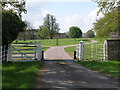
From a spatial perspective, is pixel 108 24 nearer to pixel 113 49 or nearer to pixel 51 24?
pixel 113 49

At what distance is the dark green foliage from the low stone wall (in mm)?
7601

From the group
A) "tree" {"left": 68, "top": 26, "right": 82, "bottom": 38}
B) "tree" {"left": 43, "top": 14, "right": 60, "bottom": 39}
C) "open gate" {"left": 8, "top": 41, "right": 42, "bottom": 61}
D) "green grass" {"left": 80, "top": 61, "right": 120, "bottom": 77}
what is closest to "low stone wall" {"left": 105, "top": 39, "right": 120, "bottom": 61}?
"green grass" {"left": 80, "top": 61, "right": 120, "bottom": 77}

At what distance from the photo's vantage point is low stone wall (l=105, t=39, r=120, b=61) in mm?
17469

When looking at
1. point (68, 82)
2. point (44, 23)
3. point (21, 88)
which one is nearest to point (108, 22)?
point (68, 82)

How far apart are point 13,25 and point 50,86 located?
1013 centimetres

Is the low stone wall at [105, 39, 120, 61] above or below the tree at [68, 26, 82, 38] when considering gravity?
below

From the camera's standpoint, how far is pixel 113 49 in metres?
17.5

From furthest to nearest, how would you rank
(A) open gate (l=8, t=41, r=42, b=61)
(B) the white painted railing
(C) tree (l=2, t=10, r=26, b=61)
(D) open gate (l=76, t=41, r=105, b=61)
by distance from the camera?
(D) open gate (l=76, t=41, r=105, b=61), (A) open gate (l=8, t=41, r=42, b=61), (B) the white painted railing, (C) tree (l=2, t=10, r=26, b=61)

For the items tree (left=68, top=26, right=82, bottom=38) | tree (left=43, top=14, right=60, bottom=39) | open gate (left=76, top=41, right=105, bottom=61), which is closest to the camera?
open gate (left=76, top=41, right=105, bottom=61)

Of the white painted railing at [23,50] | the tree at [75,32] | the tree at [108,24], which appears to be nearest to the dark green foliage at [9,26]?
the white painted railing at [23,50]

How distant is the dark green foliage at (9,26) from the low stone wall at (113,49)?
7601 millimetres

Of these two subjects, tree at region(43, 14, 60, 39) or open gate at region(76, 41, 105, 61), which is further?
tree at region(43, 14, 60, 39)

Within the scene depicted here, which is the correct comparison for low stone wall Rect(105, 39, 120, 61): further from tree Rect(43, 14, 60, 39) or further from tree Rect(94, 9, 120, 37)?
tree Rect(43, 14, 60, 39)

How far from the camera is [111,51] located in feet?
57.6
